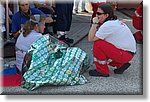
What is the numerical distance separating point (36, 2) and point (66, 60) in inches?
66.3

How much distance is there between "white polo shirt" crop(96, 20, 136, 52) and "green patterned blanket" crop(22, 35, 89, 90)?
367 mm

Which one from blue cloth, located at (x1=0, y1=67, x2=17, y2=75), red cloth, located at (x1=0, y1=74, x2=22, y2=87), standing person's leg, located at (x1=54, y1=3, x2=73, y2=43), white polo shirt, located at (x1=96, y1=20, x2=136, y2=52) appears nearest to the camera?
red cloth, located at (x1=0, y1=74, x2=22, y2=87)

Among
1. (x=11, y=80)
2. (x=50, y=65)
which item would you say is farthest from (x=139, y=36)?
(x=11, y=80)

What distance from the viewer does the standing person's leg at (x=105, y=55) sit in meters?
3.69

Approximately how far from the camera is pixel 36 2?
4988mm

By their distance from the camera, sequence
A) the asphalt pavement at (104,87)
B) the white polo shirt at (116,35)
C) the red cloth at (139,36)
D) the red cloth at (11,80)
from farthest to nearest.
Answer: the red cloth at (139,36), the white polo shirt at (116,35), the red cloth at (11,80), the asphalt pavement at (104,87)

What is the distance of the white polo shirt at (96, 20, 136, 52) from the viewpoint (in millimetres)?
3645

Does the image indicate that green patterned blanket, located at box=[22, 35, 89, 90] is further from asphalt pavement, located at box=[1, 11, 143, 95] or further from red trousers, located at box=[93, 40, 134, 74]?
red trousers, located at box=[93, 40, 134, 74]

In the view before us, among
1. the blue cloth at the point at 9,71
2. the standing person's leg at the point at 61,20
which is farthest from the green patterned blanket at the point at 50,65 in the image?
the standing person's leg at the point at 61,20

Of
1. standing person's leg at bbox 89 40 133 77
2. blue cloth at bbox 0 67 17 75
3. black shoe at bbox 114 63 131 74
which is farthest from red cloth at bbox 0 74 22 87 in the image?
black shoe at bbox 114 63 131 74

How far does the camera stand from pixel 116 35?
3.70 metres

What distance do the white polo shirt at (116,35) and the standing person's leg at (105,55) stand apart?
0.18ft

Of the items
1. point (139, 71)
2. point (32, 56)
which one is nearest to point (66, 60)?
point (32, 56)

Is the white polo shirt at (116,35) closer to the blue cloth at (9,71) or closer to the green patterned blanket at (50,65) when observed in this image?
the green patterned blanket at (50,65)
